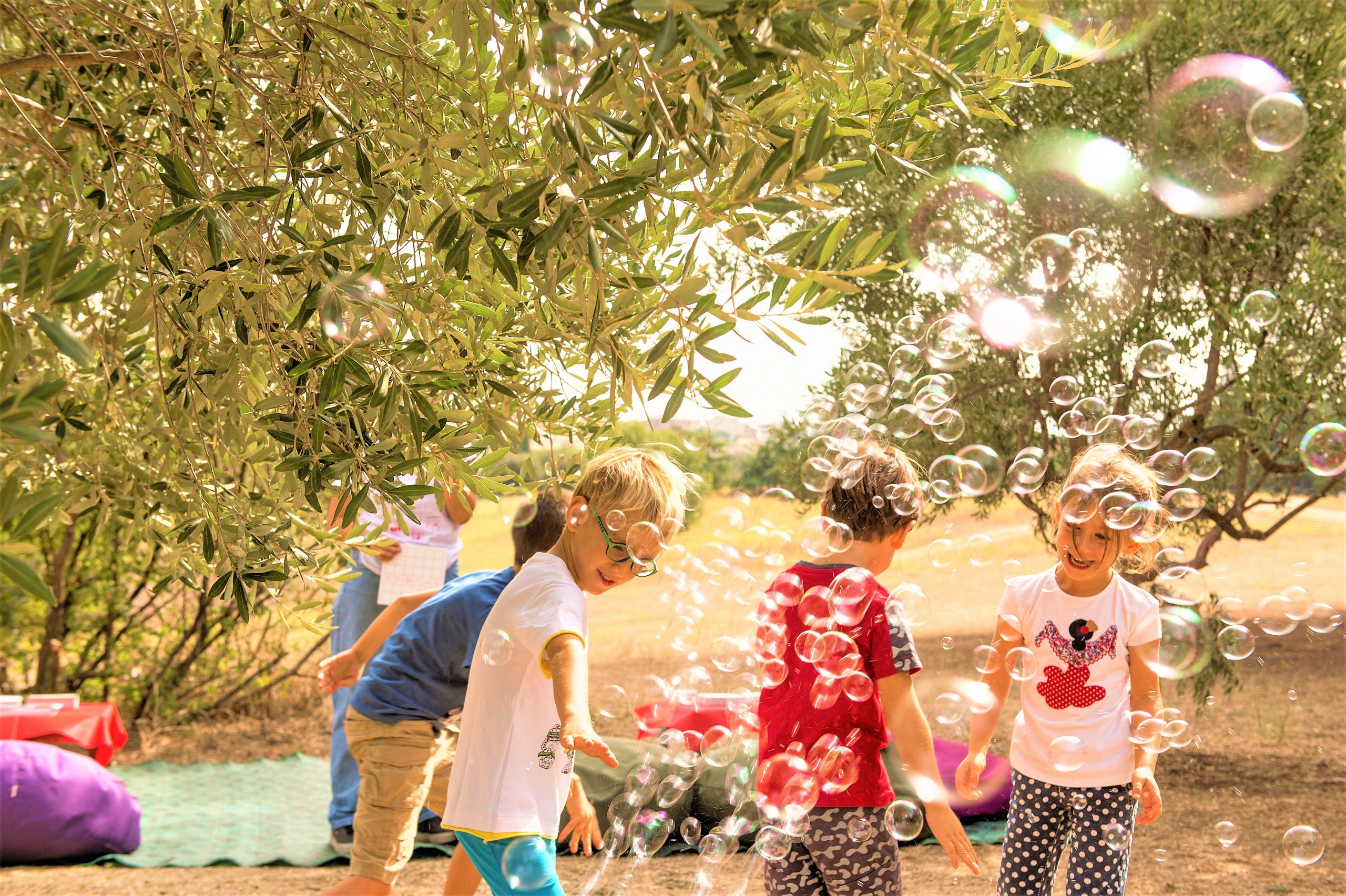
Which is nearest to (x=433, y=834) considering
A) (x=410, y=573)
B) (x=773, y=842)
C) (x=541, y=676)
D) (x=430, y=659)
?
(x=410, y=573)

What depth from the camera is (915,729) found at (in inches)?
104

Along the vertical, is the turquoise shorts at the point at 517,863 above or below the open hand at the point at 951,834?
below

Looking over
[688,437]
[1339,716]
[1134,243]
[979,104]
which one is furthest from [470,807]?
[1339,716]

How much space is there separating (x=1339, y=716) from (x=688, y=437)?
6886mm

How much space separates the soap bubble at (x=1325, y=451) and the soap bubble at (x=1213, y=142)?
7.29 feet

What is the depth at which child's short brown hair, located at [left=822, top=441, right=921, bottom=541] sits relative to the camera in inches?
112

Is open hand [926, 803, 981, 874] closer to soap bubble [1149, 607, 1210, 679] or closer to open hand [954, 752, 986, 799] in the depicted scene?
open hand [954, 752, 986, 799]

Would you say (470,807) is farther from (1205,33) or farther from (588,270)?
(1205,33)

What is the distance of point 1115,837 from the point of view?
9.24ft

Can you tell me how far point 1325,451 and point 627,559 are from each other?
2.43 m

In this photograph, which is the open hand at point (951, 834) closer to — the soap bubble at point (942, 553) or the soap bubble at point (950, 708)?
the soap bubble at point (950, 708)

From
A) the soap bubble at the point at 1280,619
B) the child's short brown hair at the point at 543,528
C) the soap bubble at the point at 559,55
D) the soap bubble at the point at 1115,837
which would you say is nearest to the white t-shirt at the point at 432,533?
the child's short brown hair at the point at 543,528

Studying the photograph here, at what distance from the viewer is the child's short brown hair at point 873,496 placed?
2.86m

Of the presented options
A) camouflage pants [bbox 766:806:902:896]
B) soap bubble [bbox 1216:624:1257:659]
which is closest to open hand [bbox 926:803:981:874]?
camouflage pants [bbox 766:806:902:896]
